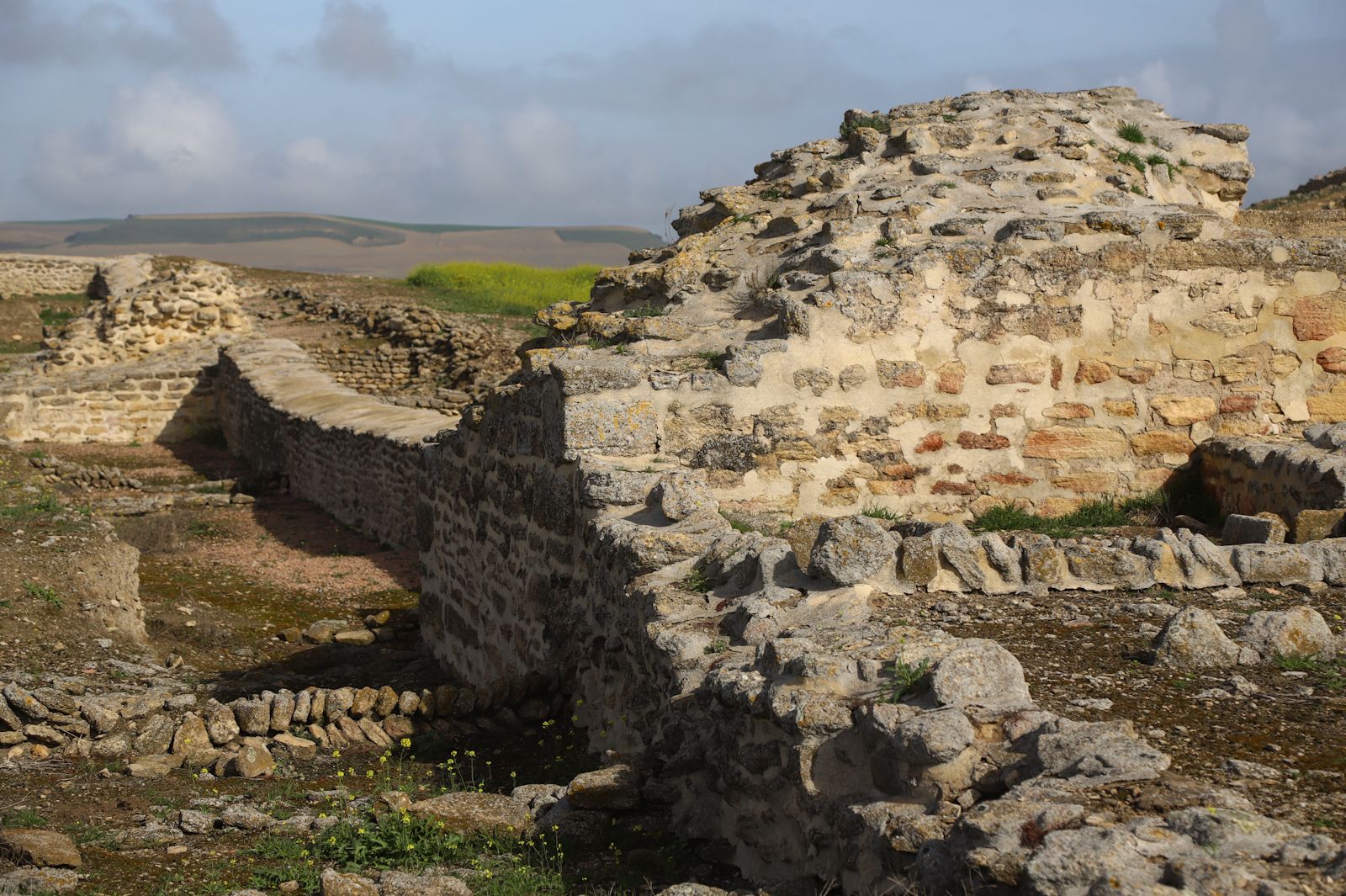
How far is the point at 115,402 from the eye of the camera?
1839 centimetres

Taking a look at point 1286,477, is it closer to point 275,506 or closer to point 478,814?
point 478,814

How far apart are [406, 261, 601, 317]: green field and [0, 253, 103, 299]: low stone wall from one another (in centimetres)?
956

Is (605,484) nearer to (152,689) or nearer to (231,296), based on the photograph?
(152,689)

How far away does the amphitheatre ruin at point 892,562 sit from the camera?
2.96 metres

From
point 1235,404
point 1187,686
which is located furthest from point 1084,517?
point 1187,686

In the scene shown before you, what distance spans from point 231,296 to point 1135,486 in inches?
700

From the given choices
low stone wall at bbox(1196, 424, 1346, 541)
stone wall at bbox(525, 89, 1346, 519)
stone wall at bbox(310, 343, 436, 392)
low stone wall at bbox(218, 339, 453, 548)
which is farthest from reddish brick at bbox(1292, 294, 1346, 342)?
stone wall at bbox(310, 343, 436, 392)

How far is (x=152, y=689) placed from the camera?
22.3 feet

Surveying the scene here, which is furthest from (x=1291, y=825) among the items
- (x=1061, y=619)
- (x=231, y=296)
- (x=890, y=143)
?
(x=231, y=296)

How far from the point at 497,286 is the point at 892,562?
22864mm

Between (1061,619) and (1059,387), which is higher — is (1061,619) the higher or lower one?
the lower one

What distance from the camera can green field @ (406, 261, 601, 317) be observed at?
75.1 ft

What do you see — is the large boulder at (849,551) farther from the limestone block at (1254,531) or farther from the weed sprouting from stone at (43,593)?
the weed sprouting from stone at (43,593)

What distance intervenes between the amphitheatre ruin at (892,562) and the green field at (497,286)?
13695 mm
